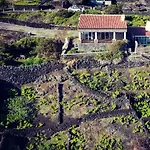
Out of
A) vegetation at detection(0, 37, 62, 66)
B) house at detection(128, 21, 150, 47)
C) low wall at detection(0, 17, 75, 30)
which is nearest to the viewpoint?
vegetation at detection(0, 37, 62, 66)

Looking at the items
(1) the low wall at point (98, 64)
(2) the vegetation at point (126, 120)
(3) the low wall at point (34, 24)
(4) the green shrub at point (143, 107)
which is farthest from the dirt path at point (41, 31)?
(2) the vegetation at point (126, 120)

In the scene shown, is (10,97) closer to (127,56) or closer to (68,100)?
(68,100)

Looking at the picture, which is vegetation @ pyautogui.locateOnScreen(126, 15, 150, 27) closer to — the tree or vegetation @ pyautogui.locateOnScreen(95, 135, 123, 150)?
the tree

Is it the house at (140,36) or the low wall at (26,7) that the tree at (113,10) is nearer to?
the house at (140,36)

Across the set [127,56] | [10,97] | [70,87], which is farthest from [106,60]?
[10,97]

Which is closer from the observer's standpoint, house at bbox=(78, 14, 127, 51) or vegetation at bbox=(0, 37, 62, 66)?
vegetation at bbox=(0, 37, 62, 66)

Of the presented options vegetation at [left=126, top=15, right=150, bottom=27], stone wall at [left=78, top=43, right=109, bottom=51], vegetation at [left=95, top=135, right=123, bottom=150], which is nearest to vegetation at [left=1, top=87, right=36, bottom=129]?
vegetation at [left=95, top=135, right=123, bottom=150]

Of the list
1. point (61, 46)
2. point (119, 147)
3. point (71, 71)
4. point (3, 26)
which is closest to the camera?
point (119, 147)

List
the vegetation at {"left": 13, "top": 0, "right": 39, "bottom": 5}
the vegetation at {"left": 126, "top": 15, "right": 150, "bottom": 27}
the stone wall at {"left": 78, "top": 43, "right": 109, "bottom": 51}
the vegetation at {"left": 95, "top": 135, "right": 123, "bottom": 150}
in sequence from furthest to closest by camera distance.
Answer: the vegetation at {"left": 13, "top": 0, "right": 39, "bottom": 5} < the vegetation at {"left": 126, "top": 15, "right": 150, "bottom": 27} < the stone wall at {"left": 78, "top": 43, "right": 109, "bottom": 51} < the vegetation at {"left": 95, "top": 135, "right": 123, "bottom": 150}
